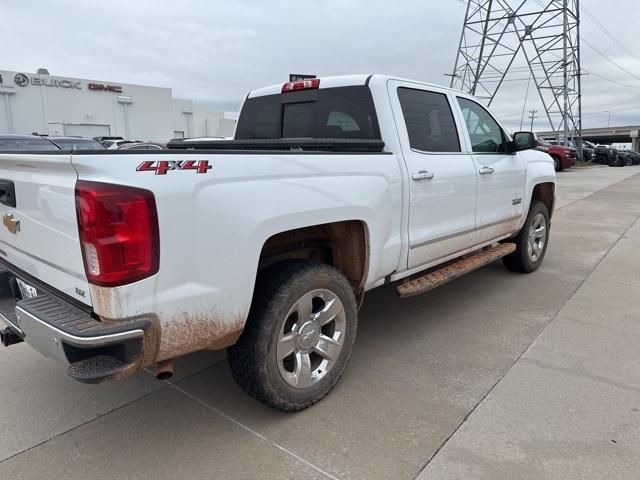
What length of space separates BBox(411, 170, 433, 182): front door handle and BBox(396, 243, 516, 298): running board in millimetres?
806

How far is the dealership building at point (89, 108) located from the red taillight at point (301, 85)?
39573mm

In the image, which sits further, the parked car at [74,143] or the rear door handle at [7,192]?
the parked car at [74,143]

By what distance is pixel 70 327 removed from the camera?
2.12 metres

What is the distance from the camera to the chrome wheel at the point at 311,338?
2812 mm

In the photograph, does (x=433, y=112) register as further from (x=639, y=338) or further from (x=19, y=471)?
(x=19, y=471)

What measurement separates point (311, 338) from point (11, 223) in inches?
69.5

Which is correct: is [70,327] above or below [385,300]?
above

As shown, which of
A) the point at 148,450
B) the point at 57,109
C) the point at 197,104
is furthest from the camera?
the point at 197,104

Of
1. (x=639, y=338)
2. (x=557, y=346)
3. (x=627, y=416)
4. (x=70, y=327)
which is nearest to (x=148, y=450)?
(x=70, y=327)

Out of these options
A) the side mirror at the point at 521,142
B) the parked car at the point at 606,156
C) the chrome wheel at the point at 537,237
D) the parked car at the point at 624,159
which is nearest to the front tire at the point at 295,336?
the side mirror at the point at 521,142

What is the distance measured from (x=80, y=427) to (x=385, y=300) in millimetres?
3001

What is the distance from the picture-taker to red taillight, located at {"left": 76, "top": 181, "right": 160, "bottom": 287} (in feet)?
6.66

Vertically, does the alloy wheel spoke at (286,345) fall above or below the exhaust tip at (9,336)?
below

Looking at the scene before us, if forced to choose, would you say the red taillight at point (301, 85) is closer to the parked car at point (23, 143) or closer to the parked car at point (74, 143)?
the parked car at point (23, 143)
